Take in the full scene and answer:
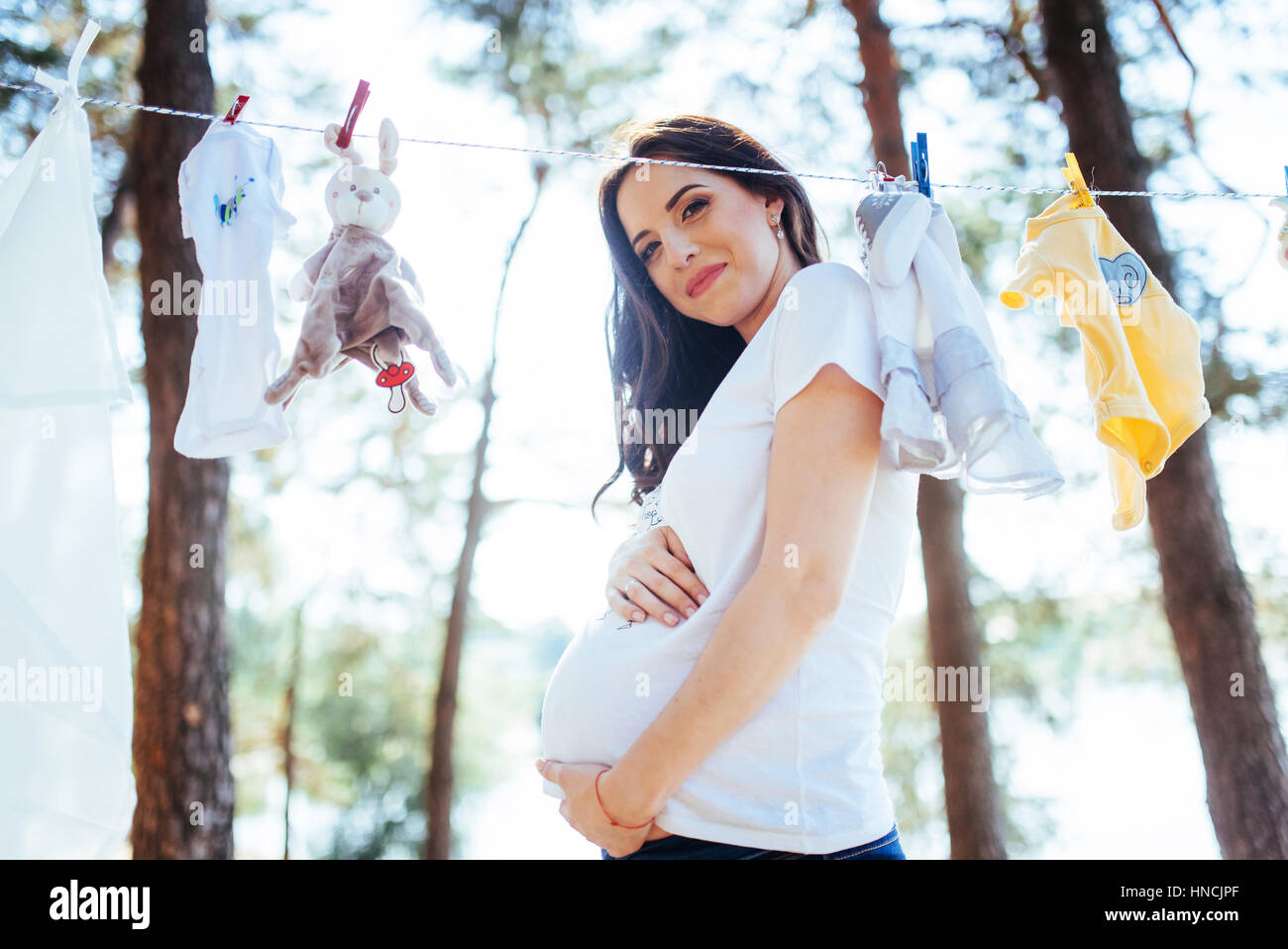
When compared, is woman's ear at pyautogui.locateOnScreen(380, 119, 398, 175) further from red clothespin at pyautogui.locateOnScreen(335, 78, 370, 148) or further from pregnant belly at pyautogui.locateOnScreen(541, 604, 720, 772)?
pregnant belly at pyautogui.locateOnScreen(541, 604, 720, 772)

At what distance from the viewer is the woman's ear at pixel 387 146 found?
1.59m

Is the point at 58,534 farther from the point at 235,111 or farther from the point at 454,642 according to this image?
the point at 454,642

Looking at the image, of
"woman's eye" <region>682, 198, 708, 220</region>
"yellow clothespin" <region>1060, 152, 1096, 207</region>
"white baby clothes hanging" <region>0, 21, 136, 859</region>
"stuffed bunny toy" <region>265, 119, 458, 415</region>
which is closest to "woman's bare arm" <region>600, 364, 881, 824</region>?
"woman's eye" <region>682, 198, 708, 220</region>

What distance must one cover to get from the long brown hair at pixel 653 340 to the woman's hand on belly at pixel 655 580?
1.34 ft

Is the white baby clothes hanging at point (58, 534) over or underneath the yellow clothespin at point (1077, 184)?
underneath

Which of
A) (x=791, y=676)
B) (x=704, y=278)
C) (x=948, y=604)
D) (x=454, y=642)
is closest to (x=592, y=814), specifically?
(x=791, y=676)

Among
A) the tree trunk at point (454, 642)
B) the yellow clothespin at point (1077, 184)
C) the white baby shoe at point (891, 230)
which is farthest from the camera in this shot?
the tree trunk at point (454, 642)

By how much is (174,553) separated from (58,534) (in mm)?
2598

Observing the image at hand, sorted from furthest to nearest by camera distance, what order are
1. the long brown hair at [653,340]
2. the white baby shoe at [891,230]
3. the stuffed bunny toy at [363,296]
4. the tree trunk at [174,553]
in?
the tree trunk at [174,553], the long brown hair at [653,340], the stuffed bunny toy at [363,296], the white baby shoe at [891,230]

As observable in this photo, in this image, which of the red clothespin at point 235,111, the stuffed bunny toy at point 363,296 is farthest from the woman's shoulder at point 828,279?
the red clothespin at point 235,111

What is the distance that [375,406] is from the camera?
8.12 metres

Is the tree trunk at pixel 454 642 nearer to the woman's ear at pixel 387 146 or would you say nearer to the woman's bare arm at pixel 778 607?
the woman's ear at pixel 387 146

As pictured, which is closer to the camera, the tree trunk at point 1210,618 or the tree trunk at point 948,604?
the tree trunk at point 1210,618
